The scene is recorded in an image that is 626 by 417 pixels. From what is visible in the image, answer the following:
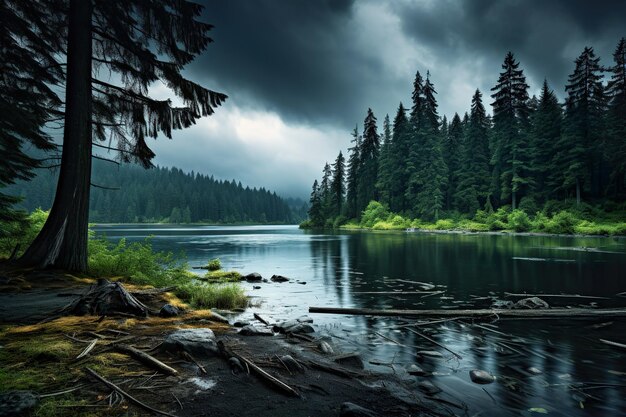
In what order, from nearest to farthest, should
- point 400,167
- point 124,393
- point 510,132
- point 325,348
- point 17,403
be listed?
point 17,403 → point 124,393 → point 325,348 → point 510,132 → point 400,167

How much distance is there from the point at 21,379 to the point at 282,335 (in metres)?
4.45

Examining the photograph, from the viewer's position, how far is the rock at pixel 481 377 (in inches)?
205

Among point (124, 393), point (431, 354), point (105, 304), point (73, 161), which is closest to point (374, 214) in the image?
point (73, 161)

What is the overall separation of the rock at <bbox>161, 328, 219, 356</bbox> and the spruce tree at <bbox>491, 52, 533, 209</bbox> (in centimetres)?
5603

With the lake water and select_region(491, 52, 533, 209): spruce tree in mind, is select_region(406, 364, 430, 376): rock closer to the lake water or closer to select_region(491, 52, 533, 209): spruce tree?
the lake water

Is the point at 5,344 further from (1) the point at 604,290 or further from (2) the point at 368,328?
(1) the point at 604,290

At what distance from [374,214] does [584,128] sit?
37585 mm

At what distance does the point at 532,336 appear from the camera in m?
7.38

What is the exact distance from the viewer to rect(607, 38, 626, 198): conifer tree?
39312 mm

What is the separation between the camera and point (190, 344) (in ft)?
16.5

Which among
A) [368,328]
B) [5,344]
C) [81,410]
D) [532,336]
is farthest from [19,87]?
[532,336]

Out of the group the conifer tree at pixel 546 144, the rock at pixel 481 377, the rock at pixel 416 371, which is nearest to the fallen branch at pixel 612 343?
the rock at pixel 481 377

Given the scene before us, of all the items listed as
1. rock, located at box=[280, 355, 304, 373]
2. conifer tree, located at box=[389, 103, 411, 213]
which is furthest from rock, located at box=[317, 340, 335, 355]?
conifer tree, located at box=[389, 103, 411, 213]

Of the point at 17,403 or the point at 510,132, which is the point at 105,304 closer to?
the point at 17,403
